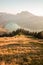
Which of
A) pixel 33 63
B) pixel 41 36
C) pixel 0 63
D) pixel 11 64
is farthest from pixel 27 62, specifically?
pixel 41 36

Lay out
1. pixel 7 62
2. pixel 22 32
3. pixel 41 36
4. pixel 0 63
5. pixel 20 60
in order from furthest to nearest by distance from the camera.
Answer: pixel 22 32 < pixel 41 36 < pixel 20 60 < pixel 7 62 < pixel 0 63

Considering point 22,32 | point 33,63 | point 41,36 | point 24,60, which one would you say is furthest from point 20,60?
point 22,32

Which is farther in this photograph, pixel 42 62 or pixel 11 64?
pixel 42 62

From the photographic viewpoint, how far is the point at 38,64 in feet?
91.1

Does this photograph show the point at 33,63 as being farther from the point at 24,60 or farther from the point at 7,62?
the point at 7,62

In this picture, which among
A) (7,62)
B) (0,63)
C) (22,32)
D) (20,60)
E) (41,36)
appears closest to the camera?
(0,63)

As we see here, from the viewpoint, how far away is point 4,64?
26531 millimetres

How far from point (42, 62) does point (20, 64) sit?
412 centimetres

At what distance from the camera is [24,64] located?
90.6 ft

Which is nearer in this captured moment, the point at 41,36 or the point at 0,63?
the point at 0,63

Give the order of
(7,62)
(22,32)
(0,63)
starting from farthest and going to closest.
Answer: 1. (22,32)
2. (7,62)
3. (0,63)

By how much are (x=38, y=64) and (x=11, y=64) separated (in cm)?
452

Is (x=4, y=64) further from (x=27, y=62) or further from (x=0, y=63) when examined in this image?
(x=27, y=62)

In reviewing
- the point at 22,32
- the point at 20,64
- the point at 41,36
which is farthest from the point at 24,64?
the point at 22,32
